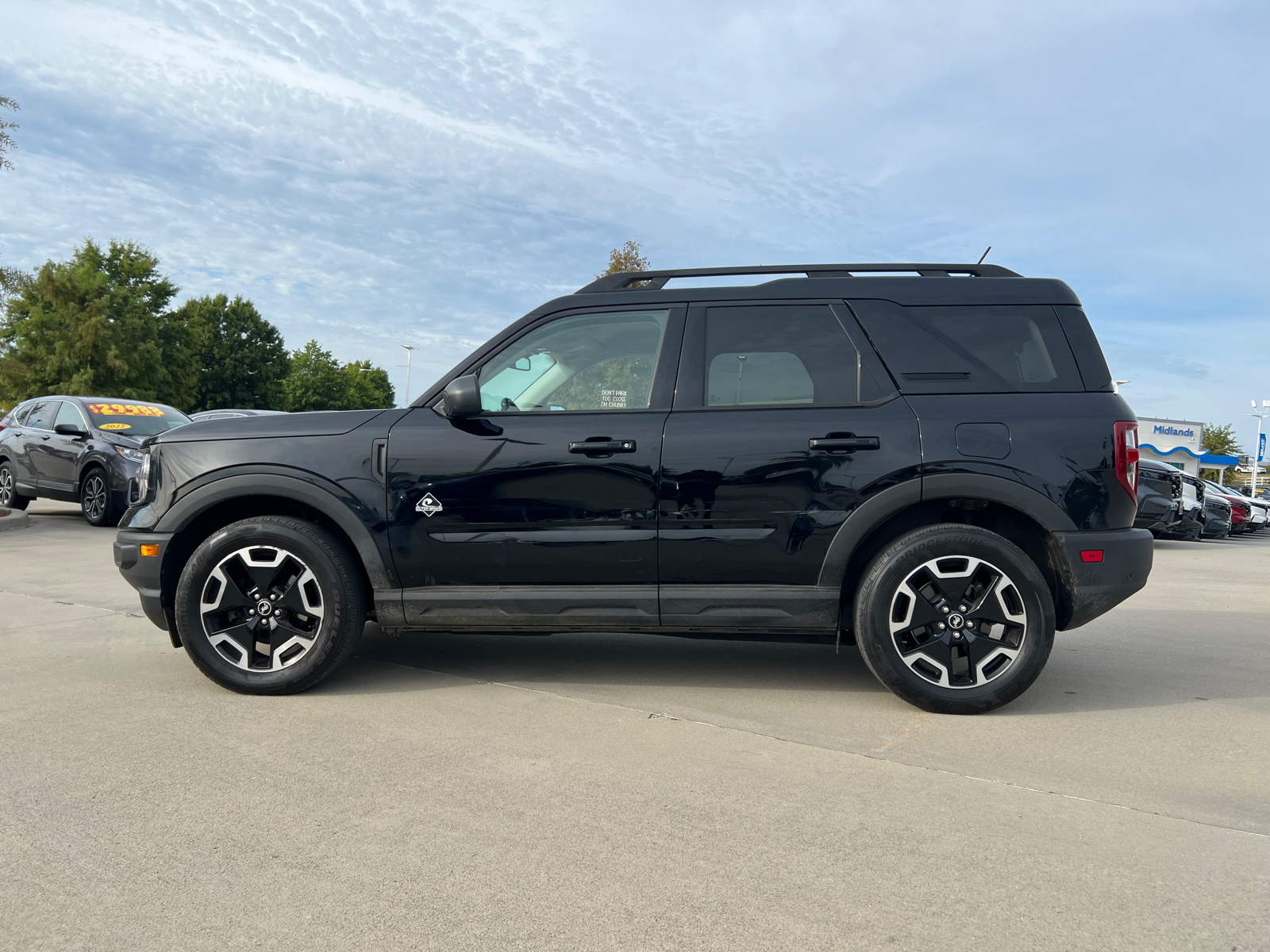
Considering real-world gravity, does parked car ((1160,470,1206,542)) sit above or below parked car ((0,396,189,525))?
below

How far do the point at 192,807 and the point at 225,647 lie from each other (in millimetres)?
1447

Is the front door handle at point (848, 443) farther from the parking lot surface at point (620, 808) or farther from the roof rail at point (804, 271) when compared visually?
the parking lot surface at point (620, 808)

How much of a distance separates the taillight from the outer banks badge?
2.99 meters

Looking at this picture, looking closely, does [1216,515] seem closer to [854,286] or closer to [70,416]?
[854,286]

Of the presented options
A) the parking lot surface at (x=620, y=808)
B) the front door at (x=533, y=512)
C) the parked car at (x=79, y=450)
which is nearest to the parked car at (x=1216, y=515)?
the parking lot surface at (x=620, y=808)

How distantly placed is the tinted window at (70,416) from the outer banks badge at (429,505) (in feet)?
32.3

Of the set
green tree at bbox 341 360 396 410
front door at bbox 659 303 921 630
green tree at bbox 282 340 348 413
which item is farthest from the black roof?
green tree at bbox 341 360 396 410

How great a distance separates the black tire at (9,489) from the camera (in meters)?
12.9

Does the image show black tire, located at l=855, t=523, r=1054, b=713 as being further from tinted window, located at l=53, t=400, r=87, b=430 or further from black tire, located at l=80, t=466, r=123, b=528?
tinted window, located at l=53, t=400, r=87, b=430

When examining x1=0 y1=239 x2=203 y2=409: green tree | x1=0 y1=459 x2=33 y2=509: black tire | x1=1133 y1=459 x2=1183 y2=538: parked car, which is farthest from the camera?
x1=0 y1=239 x2=203 y2=409: green tree

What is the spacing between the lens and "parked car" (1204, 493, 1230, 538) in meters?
22.2

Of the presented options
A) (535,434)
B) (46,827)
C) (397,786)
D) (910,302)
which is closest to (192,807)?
(46,827)

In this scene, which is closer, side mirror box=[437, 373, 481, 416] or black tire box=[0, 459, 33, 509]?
side mirror box=[437, 373, 481, 416]

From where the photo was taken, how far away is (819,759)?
3559mm
